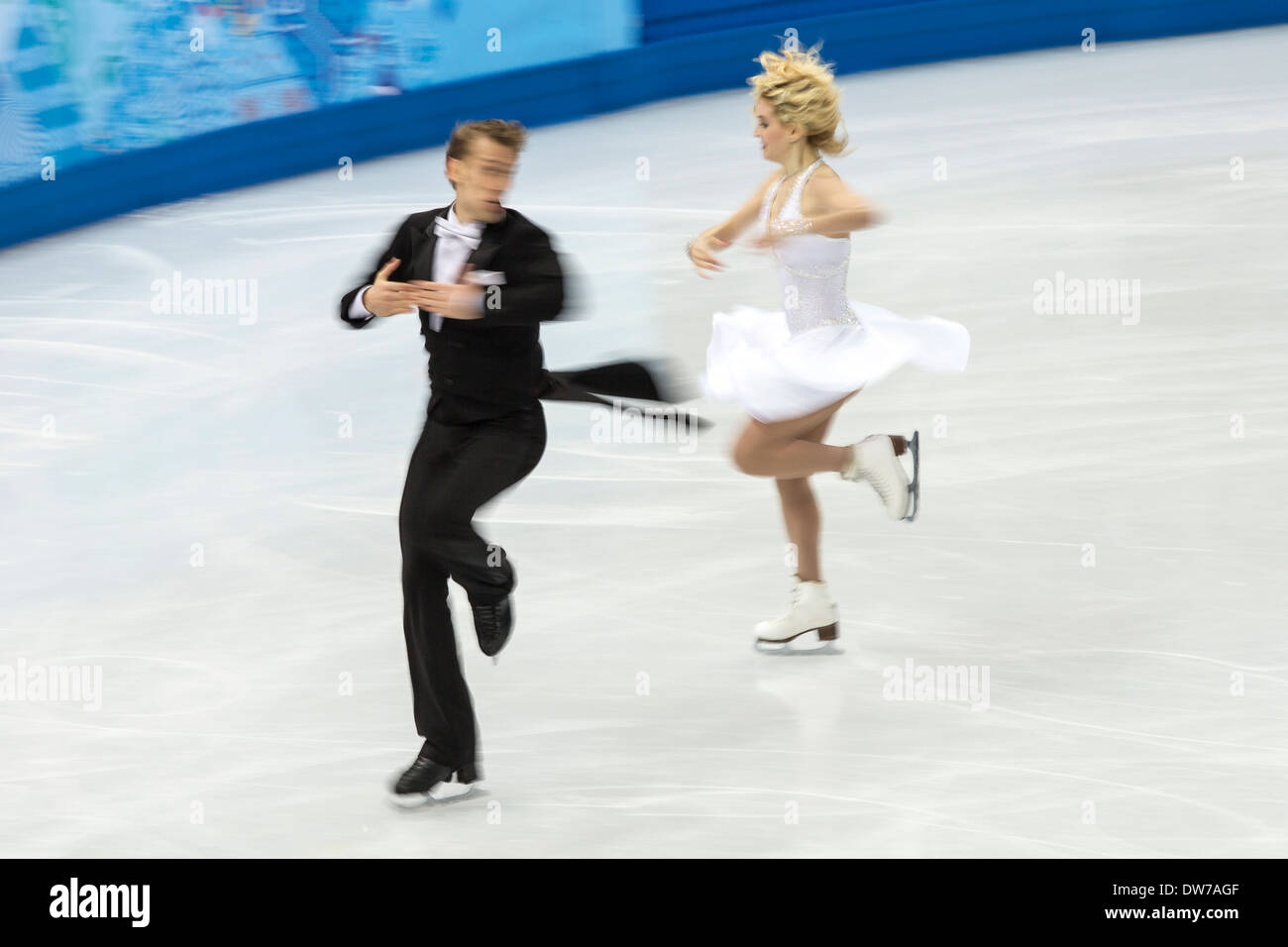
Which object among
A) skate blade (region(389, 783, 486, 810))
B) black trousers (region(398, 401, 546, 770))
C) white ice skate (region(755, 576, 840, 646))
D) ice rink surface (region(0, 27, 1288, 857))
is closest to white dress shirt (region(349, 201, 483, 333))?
black trousers (region(398, 401, 546, 770))

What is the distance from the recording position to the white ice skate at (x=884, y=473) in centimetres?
479

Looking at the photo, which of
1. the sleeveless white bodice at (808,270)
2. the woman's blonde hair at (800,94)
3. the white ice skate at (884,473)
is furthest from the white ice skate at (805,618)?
the woman's blonde hair at (800,94)

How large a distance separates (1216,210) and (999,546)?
4327 mm

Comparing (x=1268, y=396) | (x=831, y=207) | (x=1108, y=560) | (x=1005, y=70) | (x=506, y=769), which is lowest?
(x=506, y=769)

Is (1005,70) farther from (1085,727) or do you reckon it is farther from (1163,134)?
(1085,727)

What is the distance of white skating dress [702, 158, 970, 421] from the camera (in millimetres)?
4570

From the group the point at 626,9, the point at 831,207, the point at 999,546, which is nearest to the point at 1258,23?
the point at 626,9

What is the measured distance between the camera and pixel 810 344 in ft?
15.2

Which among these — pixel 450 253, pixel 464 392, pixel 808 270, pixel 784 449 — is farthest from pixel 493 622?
pixel 808 270

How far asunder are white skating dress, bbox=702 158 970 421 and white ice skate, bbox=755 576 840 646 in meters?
0.56

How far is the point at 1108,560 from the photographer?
544 cm

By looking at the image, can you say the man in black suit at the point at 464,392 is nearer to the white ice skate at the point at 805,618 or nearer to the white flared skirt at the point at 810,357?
the white flared skirt at the point at 810,357

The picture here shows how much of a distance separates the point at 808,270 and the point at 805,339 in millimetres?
180

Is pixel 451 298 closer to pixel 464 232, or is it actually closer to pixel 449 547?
pixel 464 232
